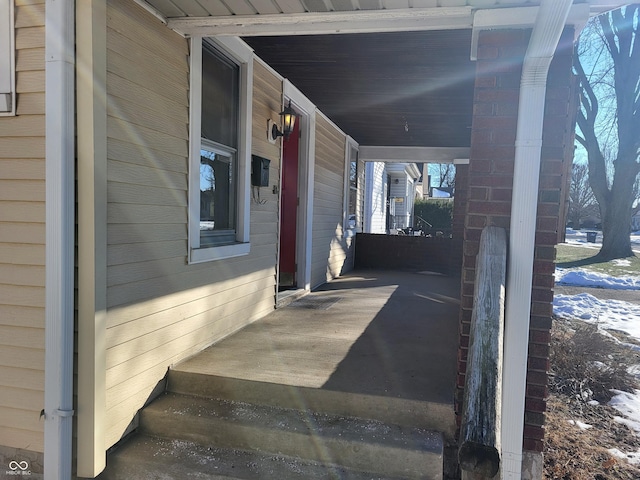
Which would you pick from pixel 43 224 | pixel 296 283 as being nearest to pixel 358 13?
pixel 43 224

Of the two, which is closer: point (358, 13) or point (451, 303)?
point (358, 13)

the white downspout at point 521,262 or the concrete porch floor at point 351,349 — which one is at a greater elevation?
the white downspout at point 521,262

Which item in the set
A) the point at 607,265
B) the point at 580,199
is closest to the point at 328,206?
the point at 607,265

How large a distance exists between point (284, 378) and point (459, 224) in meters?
7.27

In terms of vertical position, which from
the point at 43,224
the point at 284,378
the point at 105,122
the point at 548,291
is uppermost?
the point at 105,122

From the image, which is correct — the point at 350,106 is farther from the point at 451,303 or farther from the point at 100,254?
the point at 100,254

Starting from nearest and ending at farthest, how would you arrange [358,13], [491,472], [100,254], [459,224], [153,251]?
1. [491,472]
2. [100,254]
3. [358,13]
4. [153,251]
5. [459,224]

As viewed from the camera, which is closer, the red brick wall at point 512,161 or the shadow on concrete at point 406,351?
the red brick wall at point 512,161

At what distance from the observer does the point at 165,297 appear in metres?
2.90

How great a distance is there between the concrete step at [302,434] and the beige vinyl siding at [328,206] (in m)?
3.71

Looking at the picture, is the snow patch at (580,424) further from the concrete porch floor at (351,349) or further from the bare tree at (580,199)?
the bare tree at (580,199)

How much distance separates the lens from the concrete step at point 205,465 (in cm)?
229

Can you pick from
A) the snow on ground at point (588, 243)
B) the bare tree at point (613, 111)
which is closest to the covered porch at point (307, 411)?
the bare tree at point (613, 111)

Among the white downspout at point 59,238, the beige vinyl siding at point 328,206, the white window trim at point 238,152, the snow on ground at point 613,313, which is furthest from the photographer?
the beige vinyl siding at point 328,206
